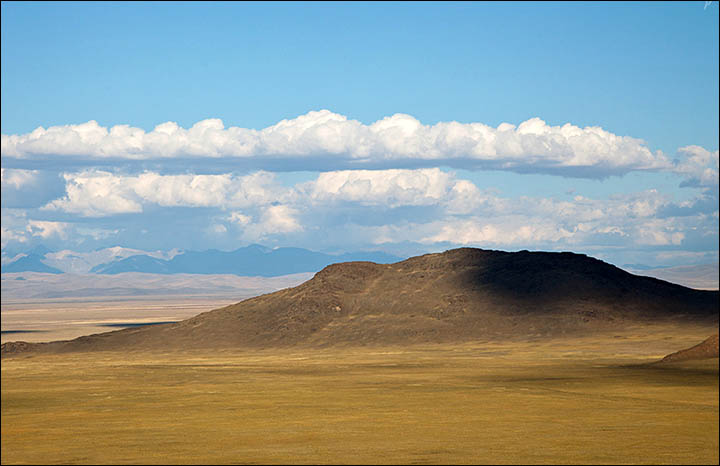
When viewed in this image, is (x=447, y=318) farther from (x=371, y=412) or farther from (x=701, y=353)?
(x=371, y=412)

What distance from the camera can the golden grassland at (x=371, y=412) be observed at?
155 feet

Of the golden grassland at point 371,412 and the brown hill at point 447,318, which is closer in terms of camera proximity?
the golden grassland at point 371,412

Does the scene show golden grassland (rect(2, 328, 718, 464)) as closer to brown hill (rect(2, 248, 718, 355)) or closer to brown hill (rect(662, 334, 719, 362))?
brown hill (rect(662, 334, 719, 362))

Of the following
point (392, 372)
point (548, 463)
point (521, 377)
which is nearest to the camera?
point (548, 463)

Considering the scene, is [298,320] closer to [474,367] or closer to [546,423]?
[474,367]

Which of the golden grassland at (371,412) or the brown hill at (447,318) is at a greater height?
the brown hill at (447,318)

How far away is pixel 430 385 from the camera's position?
9106 cm

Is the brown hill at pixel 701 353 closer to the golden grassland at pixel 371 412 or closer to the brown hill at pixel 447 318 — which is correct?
the golden grassland at pixel 371 412

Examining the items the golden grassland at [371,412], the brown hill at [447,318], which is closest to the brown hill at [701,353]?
the golden grassland at [371,412]

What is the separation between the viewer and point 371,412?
2662 inches

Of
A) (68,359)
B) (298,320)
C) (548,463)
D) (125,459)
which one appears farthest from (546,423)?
(298,320)

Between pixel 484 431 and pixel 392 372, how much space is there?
180 feet

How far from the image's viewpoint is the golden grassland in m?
47.2

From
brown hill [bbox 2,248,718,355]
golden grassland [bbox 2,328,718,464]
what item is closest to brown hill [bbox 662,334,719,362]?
golden grassland [bbox 2,328,718,464]
